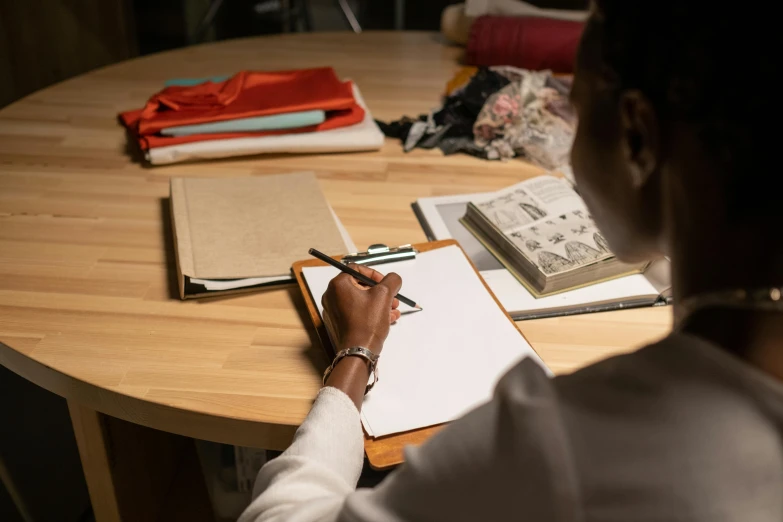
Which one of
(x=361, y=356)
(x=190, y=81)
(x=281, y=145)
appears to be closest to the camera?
(x=361, y=356)

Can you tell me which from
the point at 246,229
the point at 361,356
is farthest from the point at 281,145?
the point at 361,356

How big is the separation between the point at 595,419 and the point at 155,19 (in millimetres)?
3396

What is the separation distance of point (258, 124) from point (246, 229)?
369 mm

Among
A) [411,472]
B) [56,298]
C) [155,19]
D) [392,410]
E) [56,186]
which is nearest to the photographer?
[411,472]

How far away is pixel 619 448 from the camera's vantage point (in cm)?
45

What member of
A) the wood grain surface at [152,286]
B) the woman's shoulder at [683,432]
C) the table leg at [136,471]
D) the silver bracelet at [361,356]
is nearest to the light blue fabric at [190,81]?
the wood grain surface at [152,286]

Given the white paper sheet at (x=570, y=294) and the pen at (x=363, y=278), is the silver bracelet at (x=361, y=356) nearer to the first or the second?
the pen at (x=363, y=278)

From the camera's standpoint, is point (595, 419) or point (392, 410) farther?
point (392, 410)

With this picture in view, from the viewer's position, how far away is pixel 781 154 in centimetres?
41

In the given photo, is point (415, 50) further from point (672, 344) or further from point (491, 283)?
point (672, 344)

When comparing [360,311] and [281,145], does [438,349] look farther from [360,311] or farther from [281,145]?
[281,145]

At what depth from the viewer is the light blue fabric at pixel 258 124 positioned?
1.40 metres

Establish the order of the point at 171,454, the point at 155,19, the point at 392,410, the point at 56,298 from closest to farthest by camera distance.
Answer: the point at 392,410 → the point at 56,298 → the point at 171,454 → the point at 155,19

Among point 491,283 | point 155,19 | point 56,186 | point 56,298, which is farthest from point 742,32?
point 155,19
